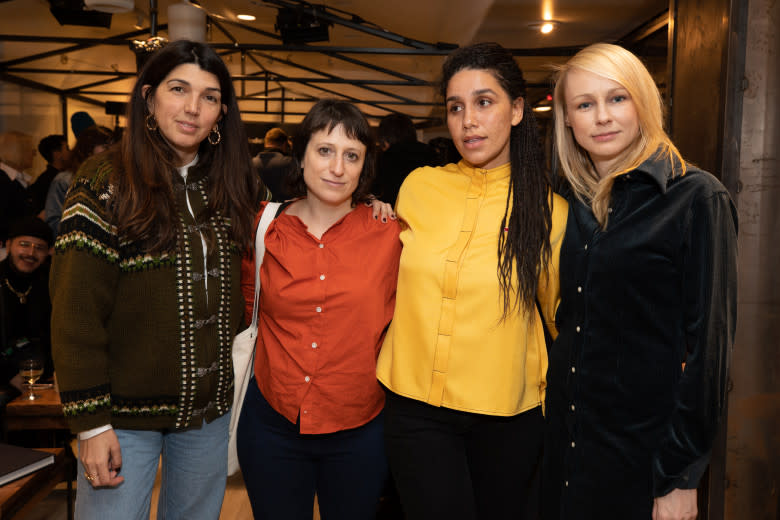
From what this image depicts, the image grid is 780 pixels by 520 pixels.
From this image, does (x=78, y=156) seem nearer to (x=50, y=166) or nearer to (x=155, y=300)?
(x=50, y=166)

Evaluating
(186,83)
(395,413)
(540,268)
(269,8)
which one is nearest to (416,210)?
(540,268)

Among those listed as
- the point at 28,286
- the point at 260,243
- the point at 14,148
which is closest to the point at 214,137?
the point at 260,243

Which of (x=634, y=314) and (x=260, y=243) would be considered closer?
(x=634, y=314)

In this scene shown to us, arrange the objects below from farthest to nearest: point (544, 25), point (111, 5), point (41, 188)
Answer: point (41, 188), point (544, 25), point (111, 5)

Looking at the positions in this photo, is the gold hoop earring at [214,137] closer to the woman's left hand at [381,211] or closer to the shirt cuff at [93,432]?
the woman's left hand at [381,211]

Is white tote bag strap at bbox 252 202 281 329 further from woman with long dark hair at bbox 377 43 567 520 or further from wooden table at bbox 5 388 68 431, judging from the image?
wooden table at bbox 5 388 68 431

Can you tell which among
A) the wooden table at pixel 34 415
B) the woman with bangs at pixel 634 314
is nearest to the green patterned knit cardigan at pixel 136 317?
the woman with bangs at pixel 634 314

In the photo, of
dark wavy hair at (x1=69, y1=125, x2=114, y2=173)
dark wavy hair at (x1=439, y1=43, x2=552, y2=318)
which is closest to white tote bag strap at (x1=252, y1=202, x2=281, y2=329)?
dark wavy hair at (x1=439, y1=43, x2=552, y2=318)

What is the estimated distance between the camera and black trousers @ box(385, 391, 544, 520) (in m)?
1.66

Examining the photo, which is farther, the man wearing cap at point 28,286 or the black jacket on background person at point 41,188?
the black jacket on background person at point 41,188

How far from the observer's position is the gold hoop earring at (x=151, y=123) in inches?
64.1

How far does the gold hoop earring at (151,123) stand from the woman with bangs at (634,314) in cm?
114

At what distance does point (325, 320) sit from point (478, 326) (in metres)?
0.44

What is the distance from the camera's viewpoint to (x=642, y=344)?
145cm
